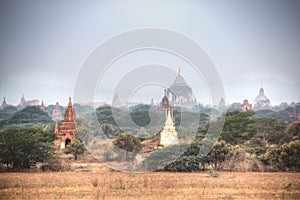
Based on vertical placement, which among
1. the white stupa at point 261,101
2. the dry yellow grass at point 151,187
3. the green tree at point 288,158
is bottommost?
the dry yellow grass at point 151,187

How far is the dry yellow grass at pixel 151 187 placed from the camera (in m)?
18.5

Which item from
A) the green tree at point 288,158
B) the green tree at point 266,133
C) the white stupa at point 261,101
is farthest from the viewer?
the white stupa at point 261,101

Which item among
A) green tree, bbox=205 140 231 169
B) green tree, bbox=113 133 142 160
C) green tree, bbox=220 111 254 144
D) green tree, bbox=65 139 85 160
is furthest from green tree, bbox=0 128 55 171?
green tree, bbox=220 111 254 144

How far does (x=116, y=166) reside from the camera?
100 ft

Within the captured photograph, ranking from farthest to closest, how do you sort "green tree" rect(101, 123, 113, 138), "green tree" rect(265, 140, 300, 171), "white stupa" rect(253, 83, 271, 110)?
"white stupa" rect(253, 83, 271, 110), "green tree" rect(101, 123, 113, 138), "green tree" rect(265, 140, 300, 171)

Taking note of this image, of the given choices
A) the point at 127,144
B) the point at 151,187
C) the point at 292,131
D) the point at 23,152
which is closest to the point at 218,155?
the point at 127,144

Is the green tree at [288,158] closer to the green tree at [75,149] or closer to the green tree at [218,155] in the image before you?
the green tree at [218,155]

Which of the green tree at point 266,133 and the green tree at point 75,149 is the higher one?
the green tree at point 266,133

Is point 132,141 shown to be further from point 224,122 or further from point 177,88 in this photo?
point 177,88

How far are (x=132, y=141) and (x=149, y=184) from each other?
48.7 feet

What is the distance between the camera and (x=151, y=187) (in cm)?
2052

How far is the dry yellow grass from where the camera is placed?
18.5 metres

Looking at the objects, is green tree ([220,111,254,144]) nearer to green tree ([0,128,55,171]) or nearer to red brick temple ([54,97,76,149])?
red brick temple ([54,97,76,149])

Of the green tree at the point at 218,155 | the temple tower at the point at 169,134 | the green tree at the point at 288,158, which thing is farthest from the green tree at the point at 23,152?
the green tree at the point at 288,158
